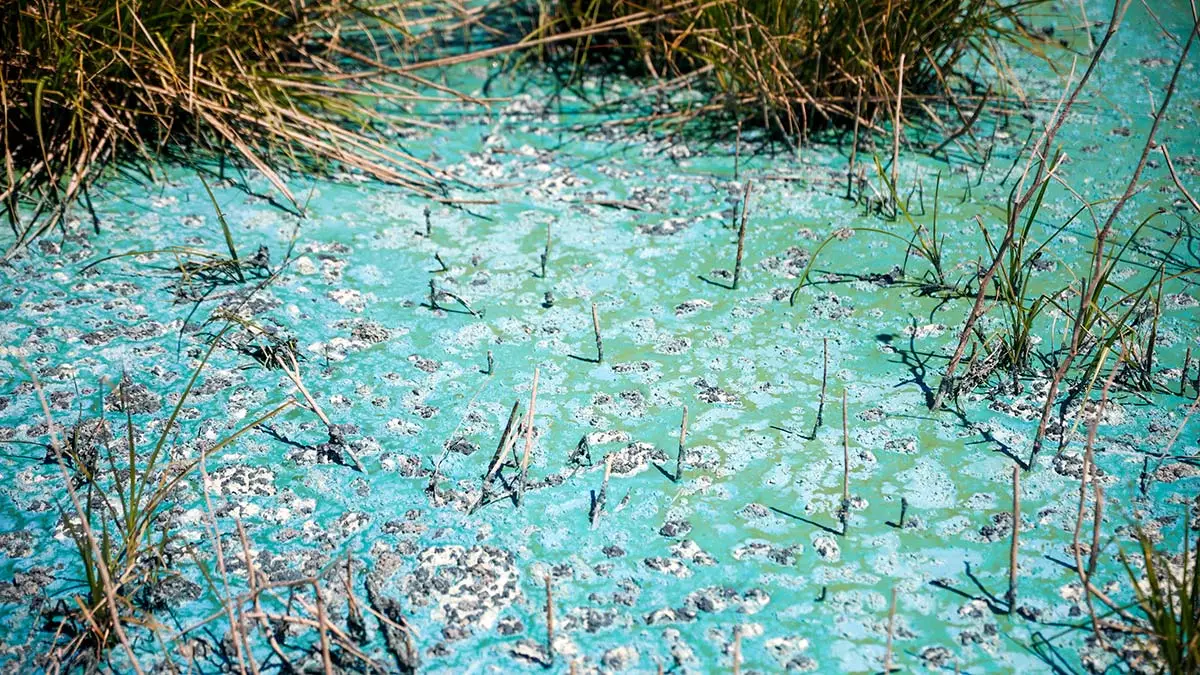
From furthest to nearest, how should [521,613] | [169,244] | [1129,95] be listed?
1. [1129,95]
2. [169,244]
3. [521,613]

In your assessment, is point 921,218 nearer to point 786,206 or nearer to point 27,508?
point 786,206

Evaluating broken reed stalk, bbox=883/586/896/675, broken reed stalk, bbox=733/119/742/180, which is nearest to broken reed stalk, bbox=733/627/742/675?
broken reed stalk, bbox=883/586/896/675

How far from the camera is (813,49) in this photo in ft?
12.6

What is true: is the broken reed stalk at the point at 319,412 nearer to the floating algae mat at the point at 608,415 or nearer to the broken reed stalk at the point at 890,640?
the floating algae mat at the point at 608,415

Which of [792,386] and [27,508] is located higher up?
[792,386]

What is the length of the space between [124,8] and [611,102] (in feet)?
5.63

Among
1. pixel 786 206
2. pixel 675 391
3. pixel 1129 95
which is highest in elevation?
pixel 1129 95

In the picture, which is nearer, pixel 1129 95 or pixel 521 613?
pixel 521 613

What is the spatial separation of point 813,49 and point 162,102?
220 cm

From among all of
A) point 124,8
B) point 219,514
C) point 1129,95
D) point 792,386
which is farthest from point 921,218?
point 124,8

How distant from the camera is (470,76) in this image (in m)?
4.44

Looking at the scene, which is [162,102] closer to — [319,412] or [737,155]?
[319,412]

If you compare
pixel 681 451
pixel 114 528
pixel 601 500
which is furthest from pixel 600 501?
pixel 114 528

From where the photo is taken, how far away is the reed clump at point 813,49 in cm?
378
